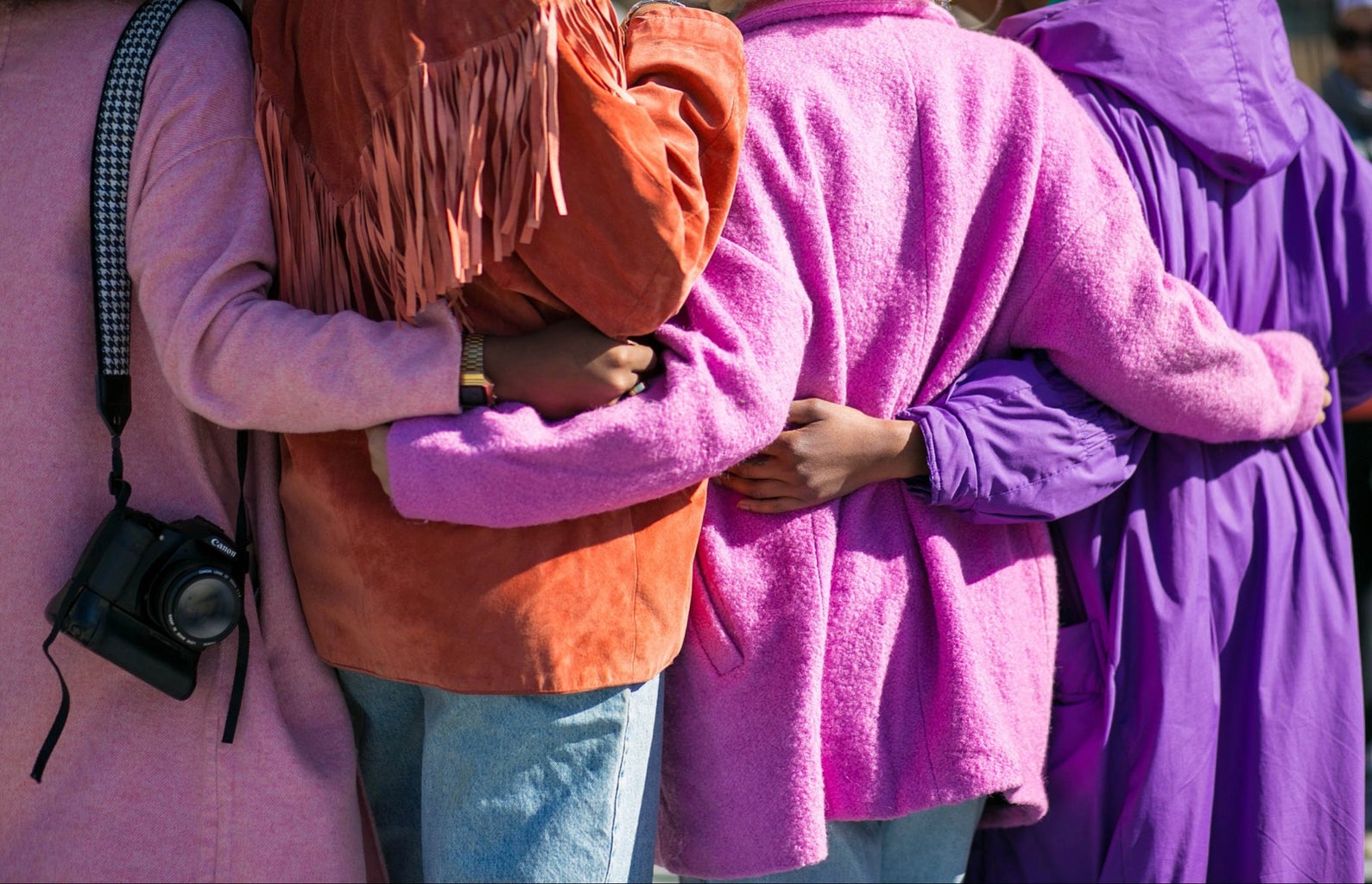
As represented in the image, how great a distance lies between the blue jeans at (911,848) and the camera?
179 cm

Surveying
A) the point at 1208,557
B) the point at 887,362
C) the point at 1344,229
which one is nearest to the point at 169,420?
the point at 887,362

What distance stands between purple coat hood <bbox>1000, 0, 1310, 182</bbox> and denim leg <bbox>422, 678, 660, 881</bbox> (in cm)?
108

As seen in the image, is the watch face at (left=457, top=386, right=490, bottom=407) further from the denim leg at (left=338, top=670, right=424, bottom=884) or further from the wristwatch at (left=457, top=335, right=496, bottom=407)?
the denim leg at (left=338, top=670, right=424, bottom=884)

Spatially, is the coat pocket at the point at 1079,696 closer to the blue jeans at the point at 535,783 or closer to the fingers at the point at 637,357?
the blue jeans at the point at 535,783

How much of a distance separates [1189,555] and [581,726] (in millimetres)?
909

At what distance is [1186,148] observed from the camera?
1901 mm

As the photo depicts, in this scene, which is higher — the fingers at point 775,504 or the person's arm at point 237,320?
the person's arm at point 237,320

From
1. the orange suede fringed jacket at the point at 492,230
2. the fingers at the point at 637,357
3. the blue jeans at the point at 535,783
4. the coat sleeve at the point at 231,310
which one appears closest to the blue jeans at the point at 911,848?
the blue jeans at the point at 535,783

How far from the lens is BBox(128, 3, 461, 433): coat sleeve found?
4.64 ft

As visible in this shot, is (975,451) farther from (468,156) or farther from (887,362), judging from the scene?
(468,156)

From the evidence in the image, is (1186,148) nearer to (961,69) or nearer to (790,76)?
(961,69)

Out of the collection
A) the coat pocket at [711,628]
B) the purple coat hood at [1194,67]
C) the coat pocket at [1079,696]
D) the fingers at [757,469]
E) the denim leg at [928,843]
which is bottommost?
the denim leg at [928,843]

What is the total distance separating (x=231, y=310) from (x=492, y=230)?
0.96 feet

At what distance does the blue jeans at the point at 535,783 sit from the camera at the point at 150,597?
272mm
